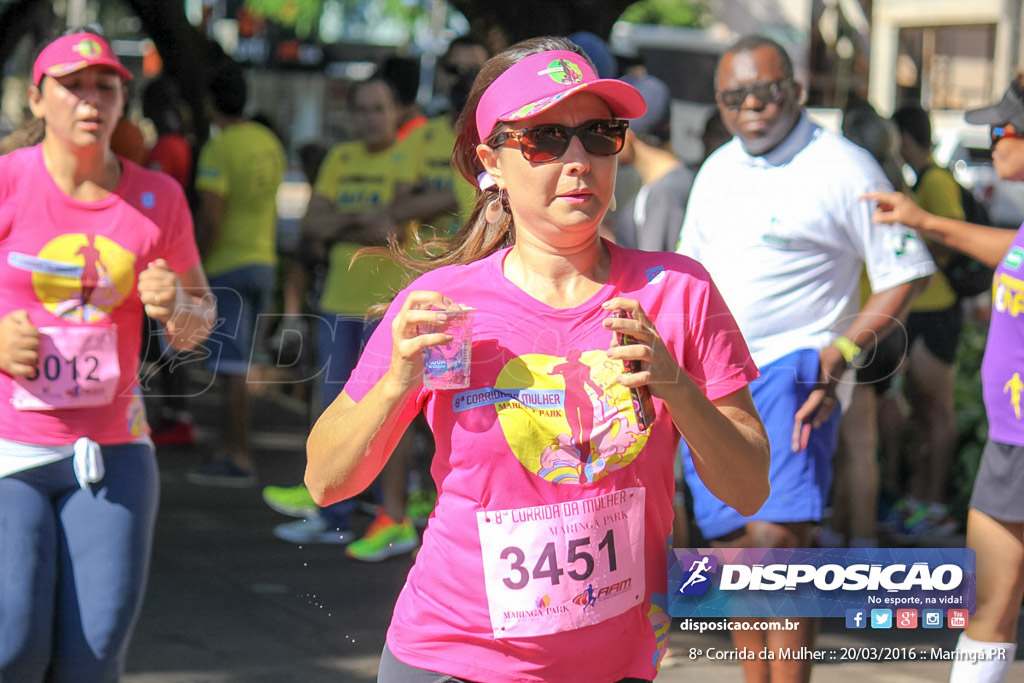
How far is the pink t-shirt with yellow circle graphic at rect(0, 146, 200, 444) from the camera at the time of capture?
3385mm

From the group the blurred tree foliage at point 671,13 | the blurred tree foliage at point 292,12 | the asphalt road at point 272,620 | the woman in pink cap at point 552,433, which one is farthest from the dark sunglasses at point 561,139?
the blurred tree foliage at point 671,13

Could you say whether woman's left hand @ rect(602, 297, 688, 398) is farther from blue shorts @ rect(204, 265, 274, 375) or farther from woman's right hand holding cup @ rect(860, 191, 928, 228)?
blue shorts @ rect(204, 265, 274, 375)

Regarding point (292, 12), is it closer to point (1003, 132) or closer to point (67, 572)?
point (1003, 132)

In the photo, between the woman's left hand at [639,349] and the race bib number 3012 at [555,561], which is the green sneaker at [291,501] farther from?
the woman's left hand at [639,349]

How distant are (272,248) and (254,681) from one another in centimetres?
367

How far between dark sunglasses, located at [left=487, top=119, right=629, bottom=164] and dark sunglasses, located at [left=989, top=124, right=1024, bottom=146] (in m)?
2.00

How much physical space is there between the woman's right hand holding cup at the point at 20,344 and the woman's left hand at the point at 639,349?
1858 millimetres

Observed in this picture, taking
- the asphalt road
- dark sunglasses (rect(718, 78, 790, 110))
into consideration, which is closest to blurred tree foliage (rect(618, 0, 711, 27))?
the asphalt road

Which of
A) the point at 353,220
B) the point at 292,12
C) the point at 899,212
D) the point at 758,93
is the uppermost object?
the point at 292,12

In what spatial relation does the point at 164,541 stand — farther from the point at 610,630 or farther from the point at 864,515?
the point at 610,630

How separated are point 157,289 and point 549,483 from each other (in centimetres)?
145

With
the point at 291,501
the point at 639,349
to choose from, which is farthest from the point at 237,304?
the point at 639,349

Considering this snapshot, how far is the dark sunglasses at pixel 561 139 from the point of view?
229 cm

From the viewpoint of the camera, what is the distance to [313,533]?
6422mm
